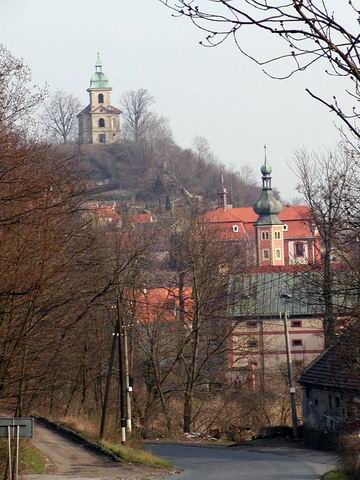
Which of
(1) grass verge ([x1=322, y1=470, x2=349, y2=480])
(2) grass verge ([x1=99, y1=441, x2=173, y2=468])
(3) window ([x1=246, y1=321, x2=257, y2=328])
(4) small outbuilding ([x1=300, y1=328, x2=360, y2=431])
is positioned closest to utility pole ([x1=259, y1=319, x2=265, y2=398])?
(3) window ([x1=246, y1=321, x2=257, y2=328])

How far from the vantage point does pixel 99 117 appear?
176500 millimetres

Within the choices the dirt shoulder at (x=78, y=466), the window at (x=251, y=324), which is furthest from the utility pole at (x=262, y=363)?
the dirt shoulder at (x=78, y=466)

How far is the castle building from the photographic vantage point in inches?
6791

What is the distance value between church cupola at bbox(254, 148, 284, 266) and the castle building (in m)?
47.0

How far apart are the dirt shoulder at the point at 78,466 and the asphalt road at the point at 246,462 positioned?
1.16 metres

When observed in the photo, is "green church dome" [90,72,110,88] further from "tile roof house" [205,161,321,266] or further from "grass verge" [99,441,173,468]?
"grass verge" [99,441,173,468]

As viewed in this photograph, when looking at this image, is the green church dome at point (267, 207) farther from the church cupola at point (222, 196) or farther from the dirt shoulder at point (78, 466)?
the dirt shoulder at point (78, 466)

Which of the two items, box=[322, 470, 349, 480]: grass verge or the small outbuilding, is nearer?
box=[322, 470, 349, 480]: grass verge

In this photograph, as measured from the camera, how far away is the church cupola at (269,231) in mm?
120125

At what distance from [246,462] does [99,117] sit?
15114 cm

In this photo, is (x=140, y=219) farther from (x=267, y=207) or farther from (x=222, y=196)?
(x=222, y=196)

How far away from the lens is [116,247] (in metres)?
39.0

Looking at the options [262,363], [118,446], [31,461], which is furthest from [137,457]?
[262,363]

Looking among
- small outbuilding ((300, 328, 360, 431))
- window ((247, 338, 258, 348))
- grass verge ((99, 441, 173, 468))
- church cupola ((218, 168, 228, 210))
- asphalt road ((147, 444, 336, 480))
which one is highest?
church cupola ((218, 168, 228, 210))
